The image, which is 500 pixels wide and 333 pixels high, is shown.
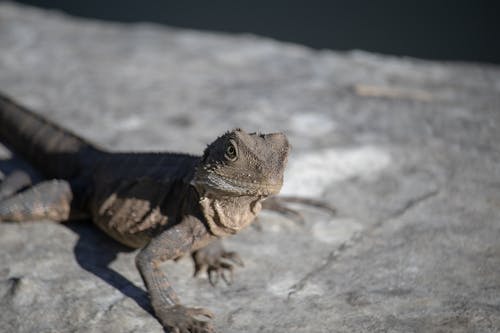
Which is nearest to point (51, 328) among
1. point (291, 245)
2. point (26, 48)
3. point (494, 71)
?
Result: point (291, 245)

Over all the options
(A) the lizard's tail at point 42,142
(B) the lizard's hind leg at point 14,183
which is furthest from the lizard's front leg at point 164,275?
(B) the lizard's hind leg at point 14,183

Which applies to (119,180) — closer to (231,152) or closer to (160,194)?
(160,194)

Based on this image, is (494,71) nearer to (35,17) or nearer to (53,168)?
(53,168)

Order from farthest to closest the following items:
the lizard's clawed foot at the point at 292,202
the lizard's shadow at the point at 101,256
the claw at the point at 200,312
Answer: the lizard's clawed foot at the point at 292,202 → the lizard's shadow at the point at 101,256 → the claw at the point at 200,312

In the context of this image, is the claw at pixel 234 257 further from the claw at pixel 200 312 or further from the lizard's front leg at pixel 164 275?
the claw at pixel 200 312

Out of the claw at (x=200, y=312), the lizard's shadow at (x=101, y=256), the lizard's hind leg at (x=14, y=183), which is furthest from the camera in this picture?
the lizard's hind leg at (x=14, y=183)

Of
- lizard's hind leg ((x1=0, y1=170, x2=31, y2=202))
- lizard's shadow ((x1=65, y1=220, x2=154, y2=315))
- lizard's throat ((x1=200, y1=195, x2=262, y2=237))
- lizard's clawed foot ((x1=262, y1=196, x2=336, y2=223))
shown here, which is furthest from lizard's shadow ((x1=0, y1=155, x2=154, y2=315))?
lizard's clawed foot ((x1=262, y1=196, x2=336, y2=223))

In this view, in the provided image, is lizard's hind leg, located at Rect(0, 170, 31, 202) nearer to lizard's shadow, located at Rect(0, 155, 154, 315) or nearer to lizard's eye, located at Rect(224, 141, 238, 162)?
lizard's shadow, located at Rect(0, 155, 154, 315)
